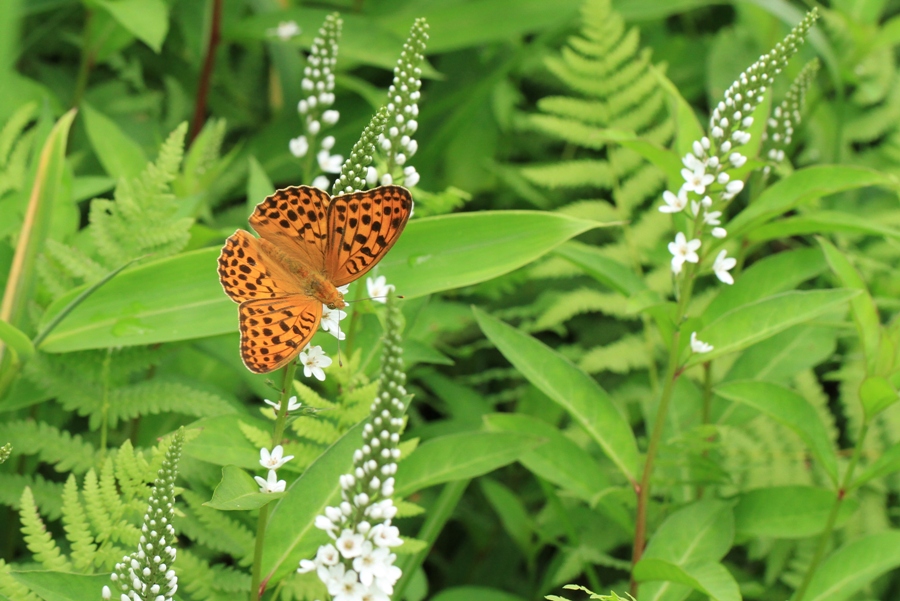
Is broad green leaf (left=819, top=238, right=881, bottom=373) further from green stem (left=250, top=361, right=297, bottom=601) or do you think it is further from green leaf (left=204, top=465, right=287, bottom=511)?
green leaf (left=204, top=465, right=287, bottom=511)


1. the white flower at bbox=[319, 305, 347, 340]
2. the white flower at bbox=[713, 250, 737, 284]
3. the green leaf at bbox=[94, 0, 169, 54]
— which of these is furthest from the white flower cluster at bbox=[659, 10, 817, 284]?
the green leaf at bbox=[94, 0, 169, 54]

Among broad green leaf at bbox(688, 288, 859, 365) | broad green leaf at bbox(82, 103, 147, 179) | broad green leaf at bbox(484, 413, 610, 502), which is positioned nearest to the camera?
broad green leaf at bbox(688, 288, 859, 365)

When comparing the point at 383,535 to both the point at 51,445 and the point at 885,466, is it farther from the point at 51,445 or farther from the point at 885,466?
the point at 885,466

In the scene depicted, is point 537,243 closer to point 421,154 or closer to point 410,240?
point 410,240

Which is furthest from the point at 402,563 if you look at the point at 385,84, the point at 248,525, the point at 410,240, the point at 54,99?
the point at 385,84

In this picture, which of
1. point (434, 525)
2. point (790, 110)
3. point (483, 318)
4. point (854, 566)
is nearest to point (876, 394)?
point (854, 566)

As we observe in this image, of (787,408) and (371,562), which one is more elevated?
(371,562)
